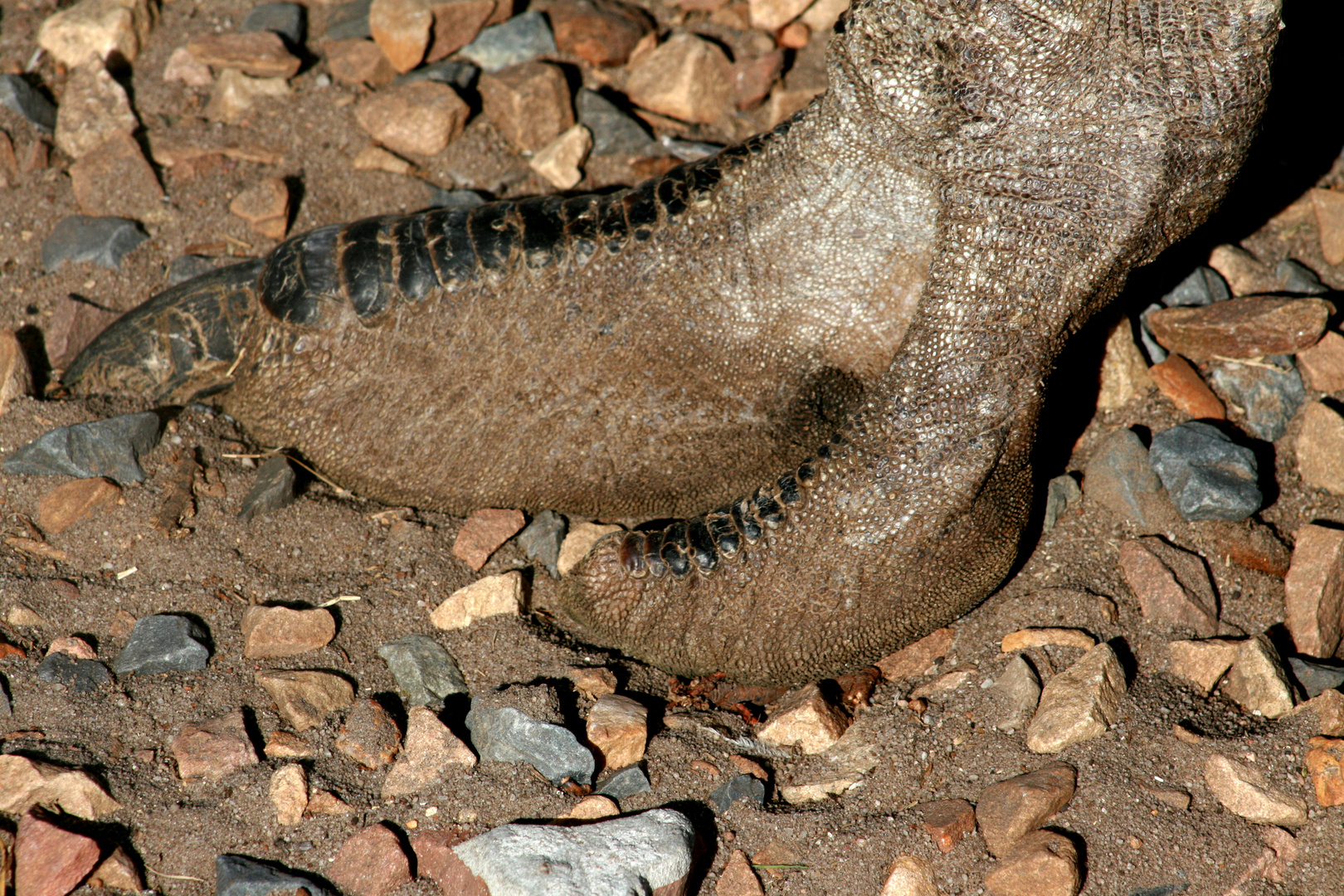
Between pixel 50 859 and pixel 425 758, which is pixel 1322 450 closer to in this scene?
pixel 425 758

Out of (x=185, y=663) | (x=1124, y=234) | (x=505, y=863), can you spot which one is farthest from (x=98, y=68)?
(x=1124, y=234)

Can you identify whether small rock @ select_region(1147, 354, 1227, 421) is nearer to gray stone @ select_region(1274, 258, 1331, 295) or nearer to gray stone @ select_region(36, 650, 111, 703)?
gray stone @ select_region(1274, 258, 1331, 295)

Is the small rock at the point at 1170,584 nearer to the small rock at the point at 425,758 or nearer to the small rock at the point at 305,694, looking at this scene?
the small rock at the point at 425,758

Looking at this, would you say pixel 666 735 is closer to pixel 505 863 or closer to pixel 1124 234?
pixel 505 863

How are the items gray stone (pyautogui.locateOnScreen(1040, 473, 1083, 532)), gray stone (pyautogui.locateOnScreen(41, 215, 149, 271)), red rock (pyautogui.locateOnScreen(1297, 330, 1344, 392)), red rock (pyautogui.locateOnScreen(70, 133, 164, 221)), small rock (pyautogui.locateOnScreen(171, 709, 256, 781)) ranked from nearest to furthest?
1. small rock (pyautogui.locateOnScreen(171, 709, 256, 781))
2. gray stone (pyautogui.locateOnScreen(1040, 473, 1083, 532))
3. red rock (pyautogui.locateOnScreen(1297, 330, 1344, 392))
4. gray stone (pyautogui.locateOnScreen(41, 215, 149, 271))
5. red rock (pyautogui.locateOnScreen(70, 133, 164, 221))

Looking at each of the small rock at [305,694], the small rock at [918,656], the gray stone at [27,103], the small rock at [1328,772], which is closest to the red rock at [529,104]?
the gray stone at [27,103]

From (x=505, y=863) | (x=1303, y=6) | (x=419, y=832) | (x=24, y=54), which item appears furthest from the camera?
(x=24, y=54)

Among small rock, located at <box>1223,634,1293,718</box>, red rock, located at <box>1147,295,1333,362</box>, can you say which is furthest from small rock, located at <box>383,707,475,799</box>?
red rock, located at <box>1147,295,1333,362</box>
